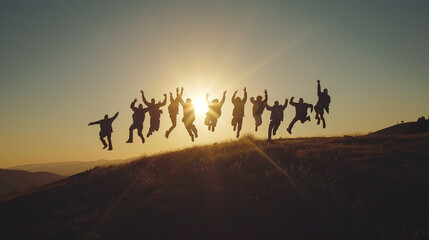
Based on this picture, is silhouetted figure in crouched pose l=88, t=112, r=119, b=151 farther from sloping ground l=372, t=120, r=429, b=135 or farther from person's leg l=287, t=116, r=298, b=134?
sloping ground l=372, t=120, r=429, b=135

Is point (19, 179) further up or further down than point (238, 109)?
further down

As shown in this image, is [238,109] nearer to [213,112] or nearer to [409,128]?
[213,112]

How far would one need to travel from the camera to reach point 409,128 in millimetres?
27750

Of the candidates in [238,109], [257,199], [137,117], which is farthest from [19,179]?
[257,199]

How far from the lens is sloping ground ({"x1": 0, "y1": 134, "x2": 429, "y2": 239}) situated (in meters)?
10.6

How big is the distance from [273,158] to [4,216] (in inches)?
570

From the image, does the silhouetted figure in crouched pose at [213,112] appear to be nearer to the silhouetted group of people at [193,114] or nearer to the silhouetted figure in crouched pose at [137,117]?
the silhouetted group of people at [193,114]

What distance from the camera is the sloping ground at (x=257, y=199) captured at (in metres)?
10.6

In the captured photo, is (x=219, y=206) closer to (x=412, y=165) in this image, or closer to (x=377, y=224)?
(x=377, y=224)

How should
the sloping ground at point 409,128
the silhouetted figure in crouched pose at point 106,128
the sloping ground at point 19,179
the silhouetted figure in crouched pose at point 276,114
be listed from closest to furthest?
the silhouetted figure in crouched pose at point 276,114, the silhouetted figure in crouched pose at point 106,128, the sloping ground at point 409,128, the sloping ground at point 19,179

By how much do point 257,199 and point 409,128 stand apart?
20.5m

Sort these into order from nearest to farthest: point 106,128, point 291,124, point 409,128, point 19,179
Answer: point 291,124, point 106,128, point 409,128, point 19,179

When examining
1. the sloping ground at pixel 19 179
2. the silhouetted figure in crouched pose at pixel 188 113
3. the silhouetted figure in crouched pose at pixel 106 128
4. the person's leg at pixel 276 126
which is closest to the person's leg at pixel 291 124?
the person's leg at pixel 276 126

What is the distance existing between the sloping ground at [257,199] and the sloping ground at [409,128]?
22.2 ft
